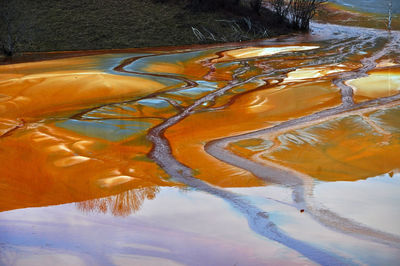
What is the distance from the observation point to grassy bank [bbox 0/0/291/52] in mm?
13375

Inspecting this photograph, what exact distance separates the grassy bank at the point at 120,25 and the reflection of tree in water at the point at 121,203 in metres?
9.82

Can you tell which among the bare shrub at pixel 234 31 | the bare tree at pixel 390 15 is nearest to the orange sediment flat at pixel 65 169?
the bare shrub at pixel 234 31

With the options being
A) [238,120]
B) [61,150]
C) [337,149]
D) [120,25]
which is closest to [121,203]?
[61,150]

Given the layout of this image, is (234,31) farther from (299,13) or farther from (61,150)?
(61,150)

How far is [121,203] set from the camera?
353cm

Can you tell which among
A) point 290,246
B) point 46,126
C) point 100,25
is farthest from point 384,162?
point 100,25

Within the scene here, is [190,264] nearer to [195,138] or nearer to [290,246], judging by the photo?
[290,246]

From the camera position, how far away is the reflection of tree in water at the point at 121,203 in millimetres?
3421

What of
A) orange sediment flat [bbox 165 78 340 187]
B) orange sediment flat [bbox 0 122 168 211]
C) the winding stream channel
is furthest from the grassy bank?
orange sediment flat [bbox 0 122 168 211]

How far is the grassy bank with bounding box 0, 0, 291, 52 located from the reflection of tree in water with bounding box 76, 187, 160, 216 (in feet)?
32.2

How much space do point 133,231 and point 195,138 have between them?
2003 mm

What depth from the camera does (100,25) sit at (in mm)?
14367

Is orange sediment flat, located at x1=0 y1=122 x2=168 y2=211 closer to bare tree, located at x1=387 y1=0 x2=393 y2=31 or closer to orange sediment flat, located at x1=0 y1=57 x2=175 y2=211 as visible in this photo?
orange sediment flat, located at x1=0 y1=57 x2=175 y2=211

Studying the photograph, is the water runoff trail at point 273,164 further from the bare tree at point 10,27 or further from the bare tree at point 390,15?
the bare tree at point 390,15
